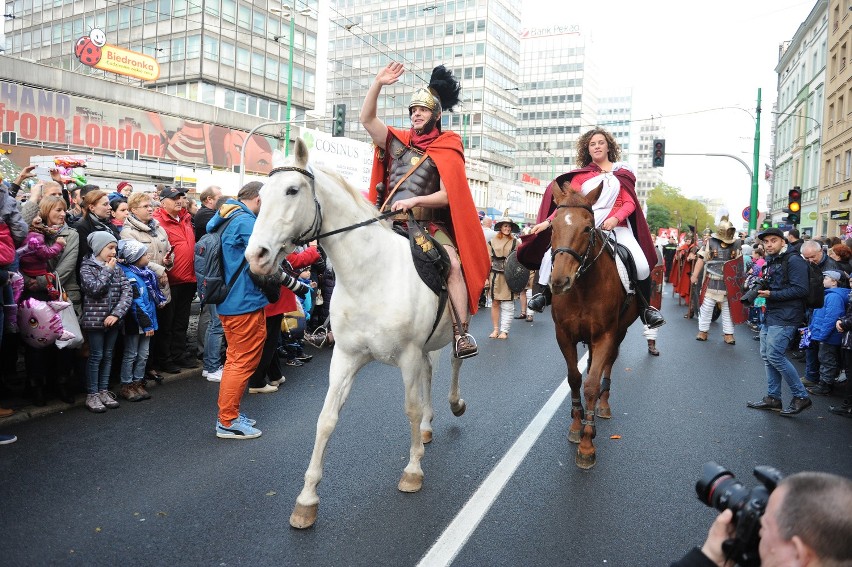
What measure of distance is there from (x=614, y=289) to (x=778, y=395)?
307 cm

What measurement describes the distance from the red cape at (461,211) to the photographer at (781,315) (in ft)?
12.7

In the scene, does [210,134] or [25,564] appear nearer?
[25,564]

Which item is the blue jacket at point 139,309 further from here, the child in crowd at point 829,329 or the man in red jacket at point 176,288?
the child in crowd at point 829,329

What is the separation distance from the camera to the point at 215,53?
53.6m

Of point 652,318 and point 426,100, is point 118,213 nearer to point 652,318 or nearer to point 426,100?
point 426,100

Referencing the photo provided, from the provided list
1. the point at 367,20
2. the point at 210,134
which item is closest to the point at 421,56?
the point at 367,20

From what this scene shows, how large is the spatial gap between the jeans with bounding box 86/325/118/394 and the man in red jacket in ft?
4.29

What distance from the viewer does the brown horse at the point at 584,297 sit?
17.4 ft

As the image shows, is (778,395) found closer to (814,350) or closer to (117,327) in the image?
(814,350)

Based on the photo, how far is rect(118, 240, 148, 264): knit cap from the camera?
7027 millimetres

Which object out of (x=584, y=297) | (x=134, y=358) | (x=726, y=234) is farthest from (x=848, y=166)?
(x=134, y=358)

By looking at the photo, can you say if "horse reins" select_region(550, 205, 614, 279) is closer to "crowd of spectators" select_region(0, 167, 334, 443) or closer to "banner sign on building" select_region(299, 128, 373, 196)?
"crowd of spectators" select_region(0, 167, 334, 443)

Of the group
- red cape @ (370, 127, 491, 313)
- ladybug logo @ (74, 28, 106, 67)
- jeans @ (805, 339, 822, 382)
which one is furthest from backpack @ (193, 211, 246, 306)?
ladybug logo @ (74, 28, 106, 67)

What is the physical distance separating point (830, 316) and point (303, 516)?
7.44m
